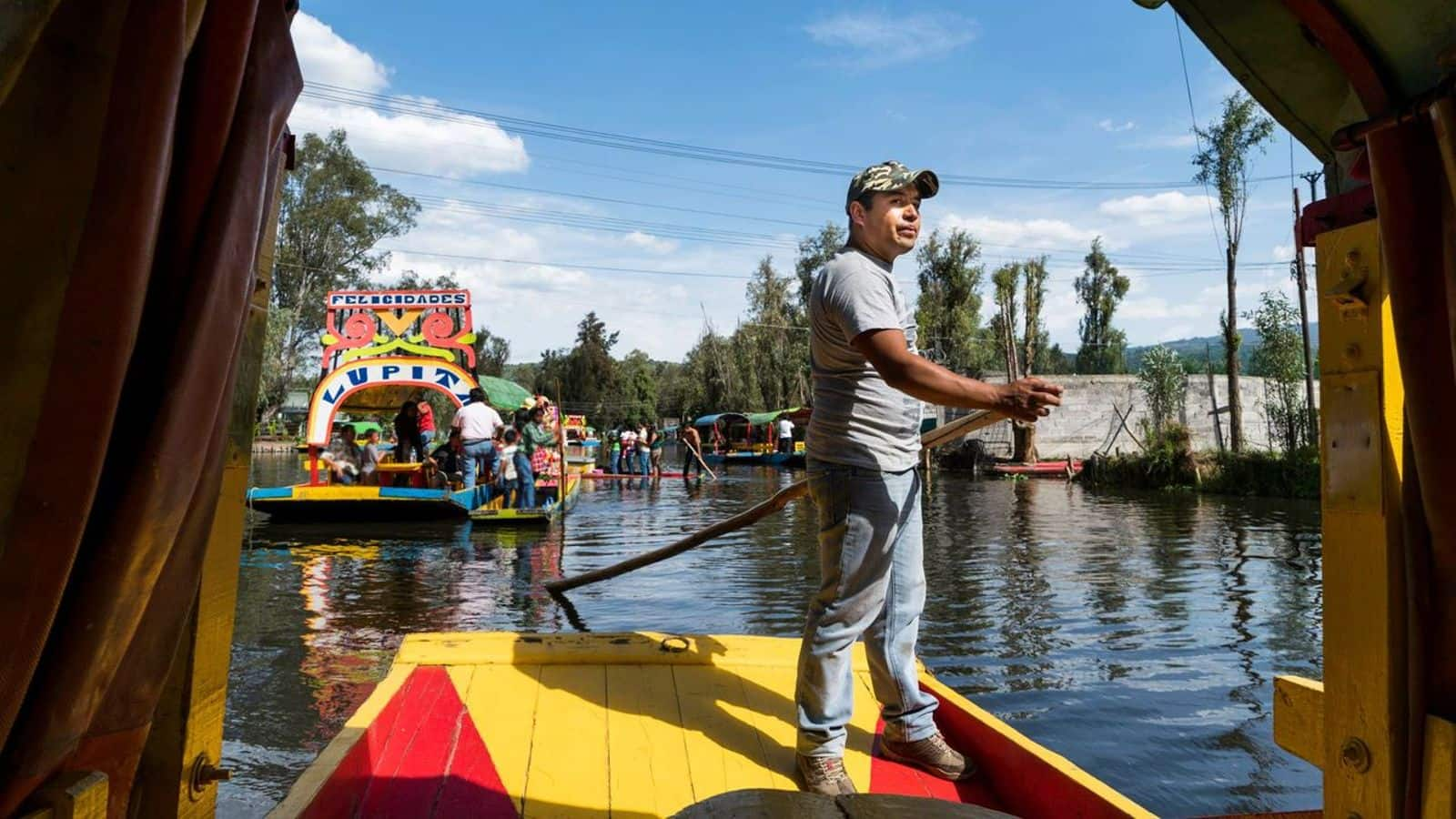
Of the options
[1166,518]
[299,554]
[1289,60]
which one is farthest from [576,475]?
[1289,60]

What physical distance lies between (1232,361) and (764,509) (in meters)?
26.6

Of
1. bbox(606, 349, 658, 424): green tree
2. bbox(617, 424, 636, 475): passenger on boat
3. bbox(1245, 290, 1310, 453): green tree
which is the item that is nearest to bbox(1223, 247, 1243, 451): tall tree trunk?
bbox(1245, 290, 1310, 453): green tree

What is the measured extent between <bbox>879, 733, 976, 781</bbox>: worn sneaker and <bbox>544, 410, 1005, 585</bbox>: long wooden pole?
2.48 ft

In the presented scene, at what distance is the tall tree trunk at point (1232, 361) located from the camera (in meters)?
26.6

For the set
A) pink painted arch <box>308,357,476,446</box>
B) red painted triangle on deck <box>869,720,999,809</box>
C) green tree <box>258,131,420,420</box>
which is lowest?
red painted triangle on deck <box>869,720,999,809</box>

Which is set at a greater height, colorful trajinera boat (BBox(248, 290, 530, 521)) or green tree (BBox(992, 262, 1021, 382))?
green tree (BBox(992, 262, 1021, 382))

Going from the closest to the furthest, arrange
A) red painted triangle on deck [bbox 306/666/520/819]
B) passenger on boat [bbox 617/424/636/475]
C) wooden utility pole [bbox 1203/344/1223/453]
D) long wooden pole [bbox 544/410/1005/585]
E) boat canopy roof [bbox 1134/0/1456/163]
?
boat canopy roof [bbox 1134/0/1456/163] → red painted triangle on deck [bbox 306/666/520/819] → long wooden pole [bbox 544/410/1005/585] → passenger on boat [bbox 617/424/636/475] → wooden utility pole [bbox 1203/344/1223/453]

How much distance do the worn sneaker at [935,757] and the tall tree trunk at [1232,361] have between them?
2666cm

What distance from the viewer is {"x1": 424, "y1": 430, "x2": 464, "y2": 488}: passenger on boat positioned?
14452mm

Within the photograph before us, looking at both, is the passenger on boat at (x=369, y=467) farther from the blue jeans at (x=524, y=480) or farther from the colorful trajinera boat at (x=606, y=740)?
the colorful trajinera boat at (x=606, y=740)

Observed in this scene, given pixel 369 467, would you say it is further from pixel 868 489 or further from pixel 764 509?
pixel 868 489

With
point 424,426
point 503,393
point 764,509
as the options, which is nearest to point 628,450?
point 503,393

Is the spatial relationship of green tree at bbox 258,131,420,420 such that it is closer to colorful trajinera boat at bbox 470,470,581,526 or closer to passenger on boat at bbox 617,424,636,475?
passenger on boat at bbox 617,424,636,475

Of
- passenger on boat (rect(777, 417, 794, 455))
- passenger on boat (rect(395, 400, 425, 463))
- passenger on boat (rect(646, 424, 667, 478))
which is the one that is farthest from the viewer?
passenger on boat (rect(777, 417, 794, 455))
